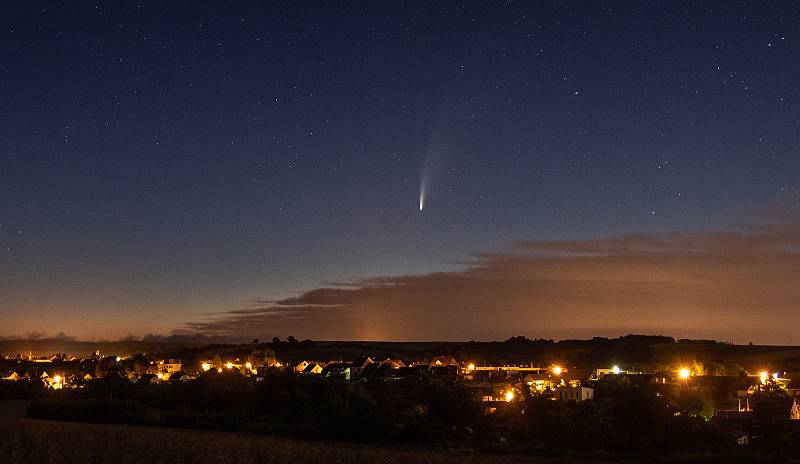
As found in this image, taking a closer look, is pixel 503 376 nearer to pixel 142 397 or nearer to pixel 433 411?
pixel 433 411

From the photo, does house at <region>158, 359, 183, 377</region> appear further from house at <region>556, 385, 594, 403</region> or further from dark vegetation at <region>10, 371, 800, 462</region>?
house at <region>556, 385, 594, 403</region>

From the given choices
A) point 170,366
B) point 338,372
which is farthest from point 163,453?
point 170,366

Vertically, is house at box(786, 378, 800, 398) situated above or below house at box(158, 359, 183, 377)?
above

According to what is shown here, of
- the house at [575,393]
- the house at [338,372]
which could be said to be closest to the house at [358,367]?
the house at [338,372]

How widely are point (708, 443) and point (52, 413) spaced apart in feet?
123

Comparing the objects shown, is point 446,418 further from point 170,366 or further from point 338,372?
point 170,366

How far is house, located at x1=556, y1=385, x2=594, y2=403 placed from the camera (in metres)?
49.8

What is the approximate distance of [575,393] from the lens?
5072cm

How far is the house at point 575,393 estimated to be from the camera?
49.8 metres

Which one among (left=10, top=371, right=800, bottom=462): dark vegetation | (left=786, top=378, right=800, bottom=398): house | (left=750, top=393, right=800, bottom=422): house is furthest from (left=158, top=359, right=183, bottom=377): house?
(left=750, top=393, right=800, bottom=422): house

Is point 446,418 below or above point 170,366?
above

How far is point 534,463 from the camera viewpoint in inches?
1167

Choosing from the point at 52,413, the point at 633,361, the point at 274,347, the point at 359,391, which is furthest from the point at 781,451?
the point at 274,347

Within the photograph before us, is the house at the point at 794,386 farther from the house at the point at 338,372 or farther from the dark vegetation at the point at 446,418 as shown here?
the house at the point at 338,372
